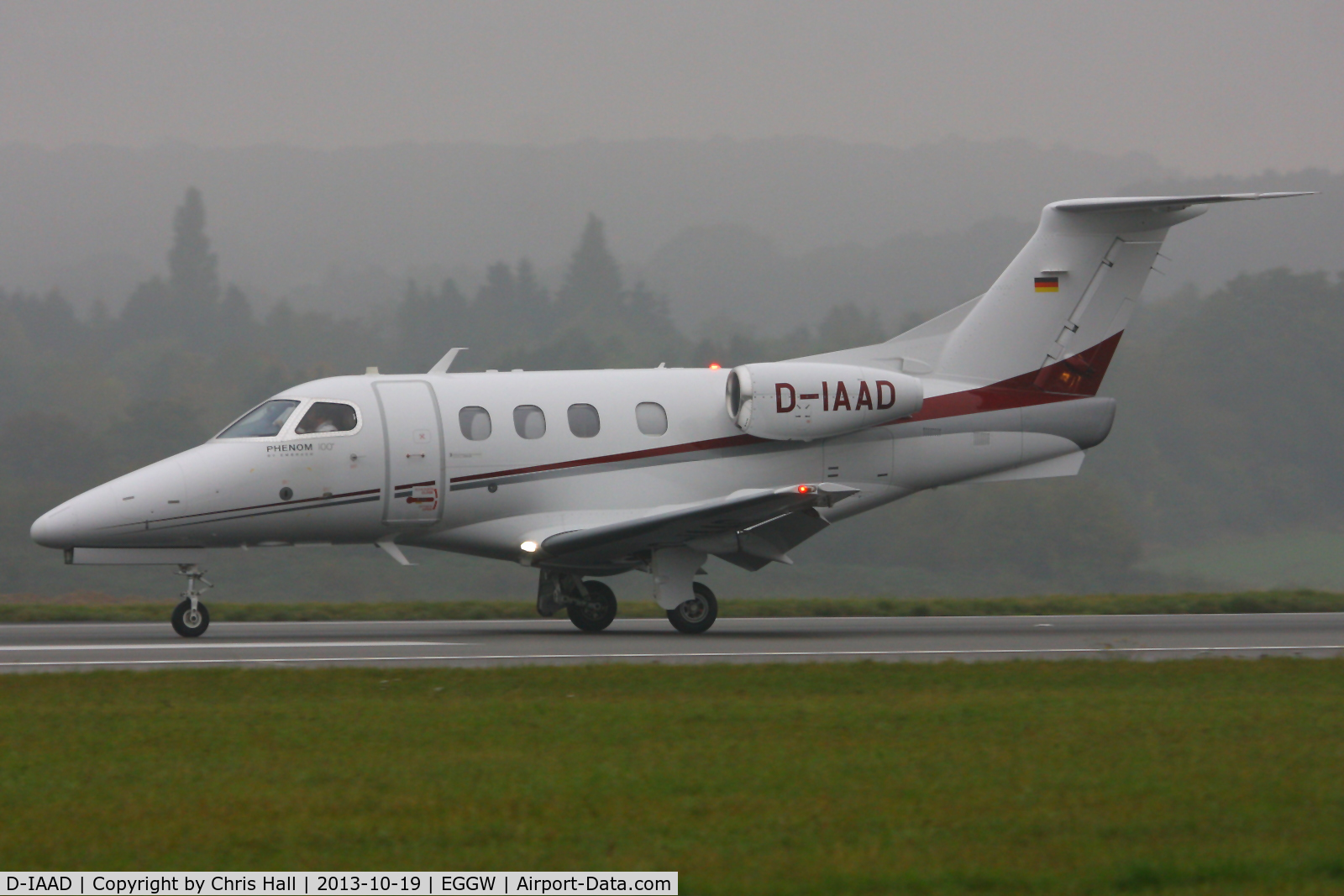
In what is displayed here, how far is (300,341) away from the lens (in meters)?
89.7

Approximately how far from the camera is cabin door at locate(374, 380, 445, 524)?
19875mm

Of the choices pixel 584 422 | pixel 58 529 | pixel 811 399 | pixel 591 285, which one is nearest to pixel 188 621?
pixel 58 529

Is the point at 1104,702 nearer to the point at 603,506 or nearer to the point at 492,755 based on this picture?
the point at 492,755

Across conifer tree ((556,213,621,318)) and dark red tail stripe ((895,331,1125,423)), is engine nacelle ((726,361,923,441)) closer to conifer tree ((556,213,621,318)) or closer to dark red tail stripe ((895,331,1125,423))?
dark red tail stripe ((895,331,1125,423))

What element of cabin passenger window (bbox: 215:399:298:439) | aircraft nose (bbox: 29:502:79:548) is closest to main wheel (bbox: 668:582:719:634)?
cabin passenger window (bbox: 215:399:298:439)

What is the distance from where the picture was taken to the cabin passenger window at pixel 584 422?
20.5m

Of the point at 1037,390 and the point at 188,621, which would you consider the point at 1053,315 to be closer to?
the point at 1037,390

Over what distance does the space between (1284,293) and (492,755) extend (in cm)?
6953

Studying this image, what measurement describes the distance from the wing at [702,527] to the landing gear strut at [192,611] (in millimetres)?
4229

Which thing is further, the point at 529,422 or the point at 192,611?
the point at 529,422

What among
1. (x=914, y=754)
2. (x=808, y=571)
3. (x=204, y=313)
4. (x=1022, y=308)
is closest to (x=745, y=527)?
(x=1022, y=308)

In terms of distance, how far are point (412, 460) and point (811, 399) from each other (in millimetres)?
5164

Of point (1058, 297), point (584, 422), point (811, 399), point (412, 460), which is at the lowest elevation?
point (412, 460)

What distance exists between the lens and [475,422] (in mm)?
20266
